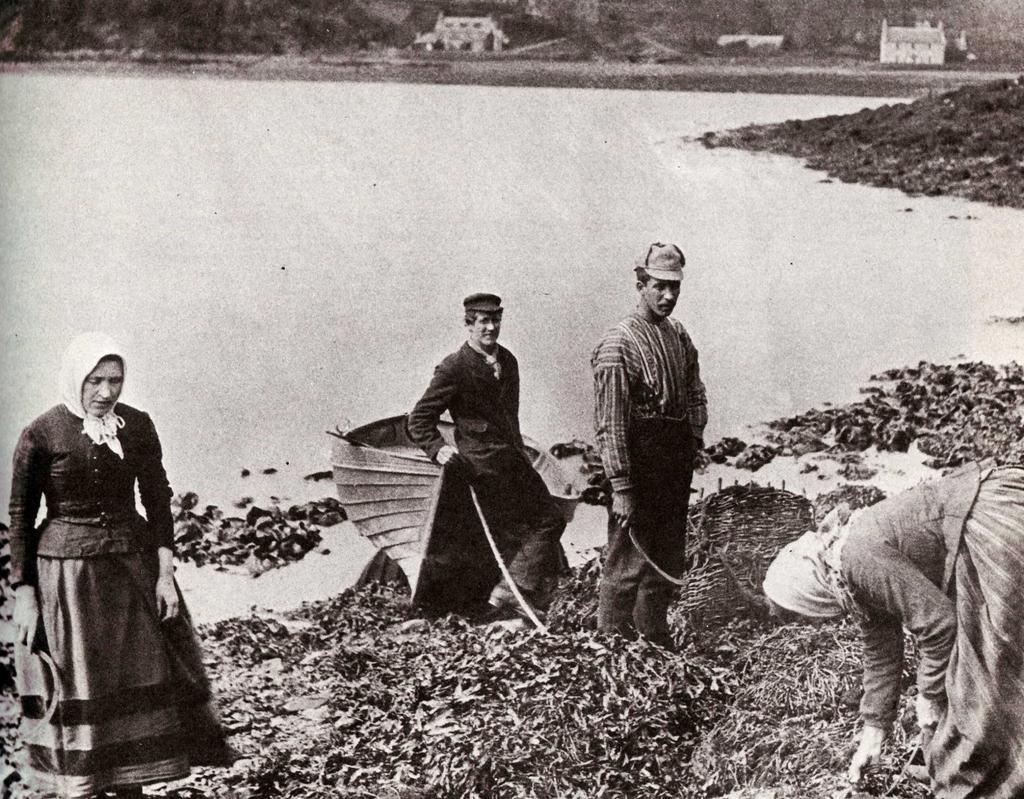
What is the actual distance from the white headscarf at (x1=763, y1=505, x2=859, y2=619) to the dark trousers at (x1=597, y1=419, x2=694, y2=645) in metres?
0.49

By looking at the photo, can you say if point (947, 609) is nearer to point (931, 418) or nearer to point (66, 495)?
point (931, 418)

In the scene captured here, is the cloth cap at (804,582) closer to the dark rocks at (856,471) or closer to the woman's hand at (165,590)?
the dark rocks at (856,471)

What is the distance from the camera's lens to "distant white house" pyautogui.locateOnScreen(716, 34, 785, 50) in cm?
685

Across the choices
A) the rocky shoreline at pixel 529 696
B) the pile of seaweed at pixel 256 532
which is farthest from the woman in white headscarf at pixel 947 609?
the pile of seaweed at pixel 256 532

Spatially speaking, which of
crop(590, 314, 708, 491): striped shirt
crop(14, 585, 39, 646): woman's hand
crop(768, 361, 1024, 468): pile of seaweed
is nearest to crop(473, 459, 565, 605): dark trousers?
crop(590, 314, 708, 491): striped shirt

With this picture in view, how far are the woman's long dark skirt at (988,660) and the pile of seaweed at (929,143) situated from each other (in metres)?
1.85

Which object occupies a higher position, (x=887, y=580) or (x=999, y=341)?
(x=999, y=341)

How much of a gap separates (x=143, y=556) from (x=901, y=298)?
3744 millimetres

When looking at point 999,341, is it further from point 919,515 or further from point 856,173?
point 919,515

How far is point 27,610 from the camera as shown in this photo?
6.09m

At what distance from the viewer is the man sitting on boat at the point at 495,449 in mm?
6418

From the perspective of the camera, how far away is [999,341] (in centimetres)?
697

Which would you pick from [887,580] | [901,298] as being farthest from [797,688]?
[901,298]

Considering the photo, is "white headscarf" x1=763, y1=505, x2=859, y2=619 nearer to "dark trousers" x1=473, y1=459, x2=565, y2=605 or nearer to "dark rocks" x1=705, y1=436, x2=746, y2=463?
"dark rocks" x1=705, y1=436, x2=746, y2=463
